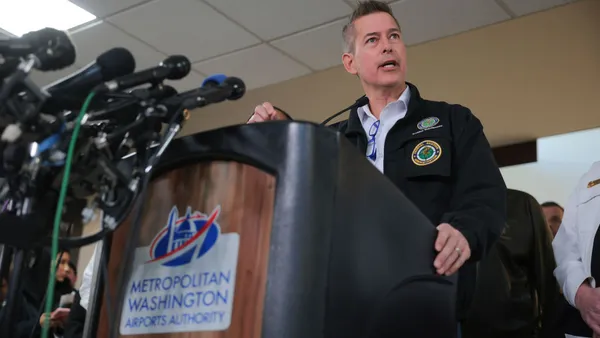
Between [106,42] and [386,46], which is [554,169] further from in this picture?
[106,42]

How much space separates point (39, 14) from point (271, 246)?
318 centimetres

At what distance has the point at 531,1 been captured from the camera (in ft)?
10.6

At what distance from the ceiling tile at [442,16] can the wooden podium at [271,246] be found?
8.37ft

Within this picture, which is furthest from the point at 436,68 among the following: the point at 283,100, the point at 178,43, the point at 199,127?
the point at 199,127

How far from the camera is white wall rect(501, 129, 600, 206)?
3.44 meters

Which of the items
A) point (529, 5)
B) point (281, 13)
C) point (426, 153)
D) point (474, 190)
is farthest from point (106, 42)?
point (474, 190)

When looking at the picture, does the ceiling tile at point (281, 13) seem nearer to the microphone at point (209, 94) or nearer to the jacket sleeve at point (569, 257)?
the jacket sleeve at point (569, 257)

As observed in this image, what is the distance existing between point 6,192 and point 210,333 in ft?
0.96

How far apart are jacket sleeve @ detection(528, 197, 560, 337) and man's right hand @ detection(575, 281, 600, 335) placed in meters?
0.33

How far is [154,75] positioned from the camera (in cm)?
81


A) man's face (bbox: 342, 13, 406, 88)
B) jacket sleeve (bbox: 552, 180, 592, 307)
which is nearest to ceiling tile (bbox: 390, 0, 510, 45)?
jacket sleeve (bbox: 552, 180, 592, 307)

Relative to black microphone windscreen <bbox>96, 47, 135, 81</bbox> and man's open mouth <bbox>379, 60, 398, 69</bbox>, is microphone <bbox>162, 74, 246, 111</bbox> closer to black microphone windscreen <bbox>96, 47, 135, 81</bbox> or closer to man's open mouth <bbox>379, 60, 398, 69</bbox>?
black microphone windscreen <bbox>96, 47, 135, 81</bbox>

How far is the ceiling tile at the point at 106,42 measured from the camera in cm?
364

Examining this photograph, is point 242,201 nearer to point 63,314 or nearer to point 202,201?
point 202,201
